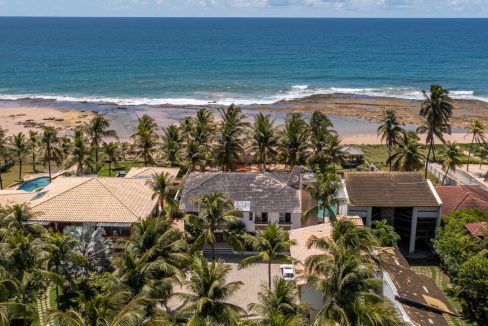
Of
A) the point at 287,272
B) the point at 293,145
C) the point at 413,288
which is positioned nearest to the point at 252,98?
the point at 293,145

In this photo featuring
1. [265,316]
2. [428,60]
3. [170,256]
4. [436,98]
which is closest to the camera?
[265,316]

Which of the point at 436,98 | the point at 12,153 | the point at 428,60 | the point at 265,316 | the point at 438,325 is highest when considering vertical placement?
the point at 428,60

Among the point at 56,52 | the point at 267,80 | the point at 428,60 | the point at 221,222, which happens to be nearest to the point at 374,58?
the point at 428,60

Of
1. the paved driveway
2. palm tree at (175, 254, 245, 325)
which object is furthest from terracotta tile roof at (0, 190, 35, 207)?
palm tree at (175, 254, 245, 325)

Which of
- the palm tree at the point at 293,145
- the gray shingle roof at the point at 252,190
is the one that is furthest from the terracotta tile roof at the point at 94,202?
the palm tree at the point at 293,145

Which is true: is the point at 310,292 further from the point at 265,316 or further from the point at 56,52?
the point at 56,52

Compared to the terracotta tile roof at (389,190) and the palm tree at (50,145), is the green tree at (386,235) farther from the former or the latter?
the palm tree at (50,145)

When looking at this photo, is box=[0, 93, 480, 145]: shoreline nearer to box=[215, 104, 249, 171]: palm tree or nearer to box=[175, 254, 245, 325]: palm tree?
box=[215, 104, 249, 171]: palm tree
